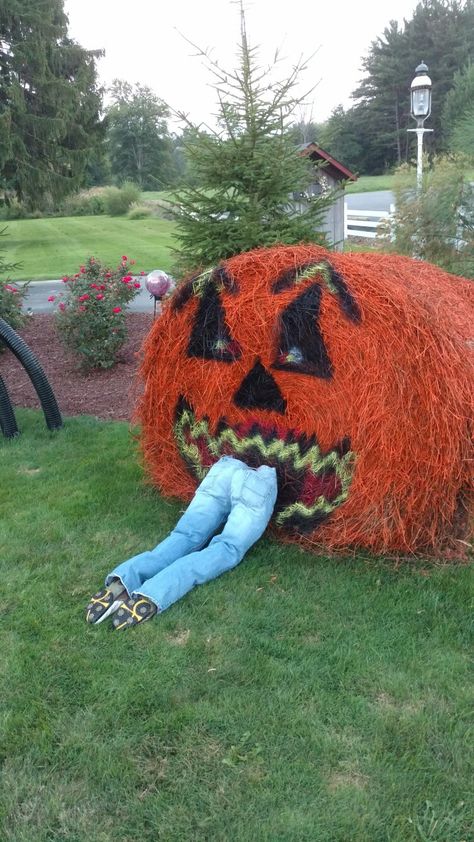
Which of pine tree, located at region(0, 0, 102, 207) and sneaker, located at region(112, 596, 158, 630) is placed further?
pine tree, located at region(0, 0, 102, 207)

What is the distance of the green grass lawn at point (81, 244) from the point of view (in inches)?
808

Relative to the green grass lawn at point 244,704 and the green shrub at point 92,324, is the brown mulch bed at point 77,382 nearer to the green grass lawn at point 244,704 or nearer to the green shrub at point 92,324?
the green shrub at point 92,324

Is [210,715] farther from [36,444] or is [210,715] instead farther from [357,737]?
[36,444]

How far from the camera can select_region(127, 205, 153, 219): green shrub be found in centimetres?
3875

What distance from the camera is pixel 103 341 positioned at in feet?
24.8

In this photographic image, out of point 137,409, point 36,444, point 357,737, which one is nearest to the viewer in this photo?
point 357,737

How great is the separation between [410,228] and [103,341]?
3.53m

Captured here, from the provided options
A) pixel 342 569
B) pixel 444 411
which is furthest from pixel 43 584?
pixel 444 411

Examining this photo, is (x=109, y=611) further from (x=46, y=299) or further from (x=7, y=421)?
(x=46, y=299)

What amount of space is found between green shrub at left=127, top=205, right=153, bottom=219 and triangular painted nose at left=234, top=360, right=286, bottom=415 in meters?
36.6

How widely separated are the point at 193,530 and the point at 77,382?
430 cm

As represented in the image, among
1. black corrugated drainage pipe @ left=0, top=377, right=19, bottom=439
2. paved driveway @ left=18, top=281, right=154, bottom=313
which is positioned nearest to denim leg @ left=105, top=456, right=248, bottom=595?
black corrugated drainage pipe @ left=0, top=377, right=19, bottom=439

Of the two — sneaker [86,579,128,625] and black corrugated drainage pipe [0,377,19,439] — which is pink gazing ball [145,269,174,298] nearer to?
black corrugated drainage pipe [0,377,19,439]

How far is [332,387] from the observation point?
3543 millimetres
